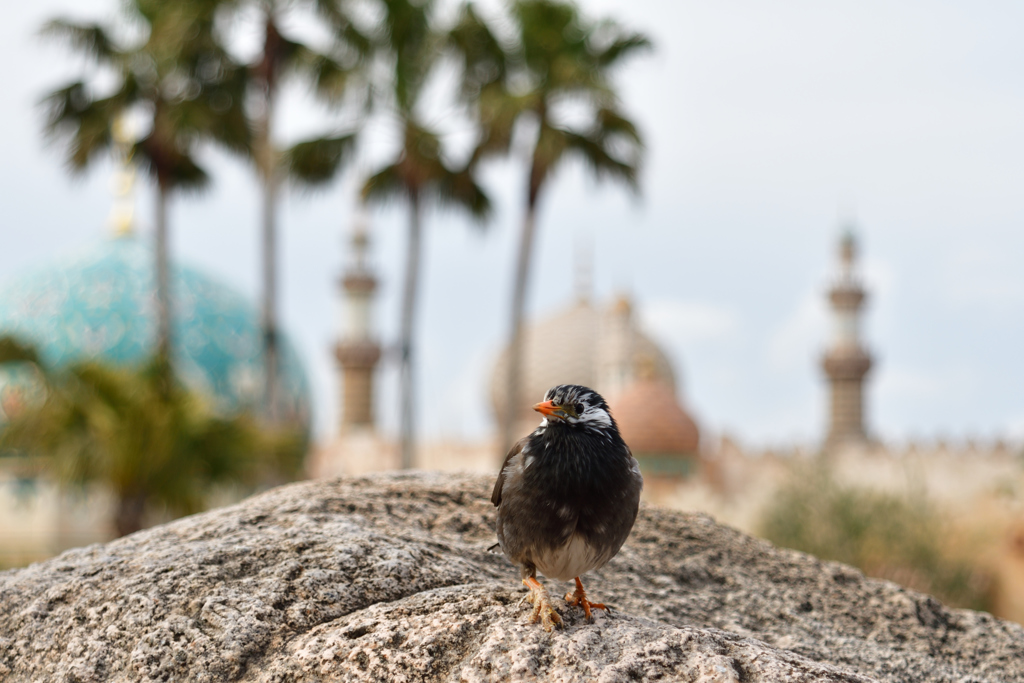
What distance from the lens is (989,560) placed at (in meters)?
12.4

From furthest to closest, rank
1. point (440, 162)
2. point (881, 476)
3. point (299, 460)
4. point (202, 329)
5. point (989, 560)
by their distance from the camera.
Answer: point (202, 329)
point (881, 476)
point (440, 162)
point (299, 460)
point (989, 560)

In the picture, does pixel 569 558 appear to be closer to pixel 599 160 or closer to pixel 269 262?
pixel 599 160

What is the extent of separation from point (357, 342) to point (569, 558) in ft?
142

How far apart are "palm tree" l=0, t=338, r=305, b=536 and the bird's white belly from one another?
968 cm

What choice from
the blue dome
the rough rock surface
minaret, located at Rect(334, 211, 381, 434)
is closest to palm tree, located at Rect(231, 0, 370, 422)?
the blue dome

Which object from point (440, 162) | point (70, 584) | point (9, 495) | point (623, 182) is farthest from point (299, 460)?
point (9, 495)

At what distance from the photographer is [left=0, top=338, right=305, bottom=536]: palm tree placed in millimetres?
11688

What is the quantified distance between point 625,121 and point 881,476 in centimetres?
1468

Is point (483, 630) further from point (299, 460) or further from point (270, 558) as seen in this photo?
point (299, 460)

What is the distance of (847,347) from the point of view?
40.3 meters

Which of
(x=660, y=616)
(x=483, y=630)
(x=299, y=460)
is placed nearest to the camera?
(x=483, y=630)

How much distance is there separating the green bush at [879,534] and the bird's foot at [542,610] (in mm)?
9512

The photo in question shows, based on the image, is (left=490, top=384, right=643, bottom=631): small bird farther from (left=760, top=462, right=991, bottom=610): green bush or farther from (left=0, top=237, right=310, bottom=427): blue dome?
(left=0, top=237, right=310, bottom=427): blue dome

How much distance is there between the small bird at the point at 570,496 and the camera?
9.52 ft
